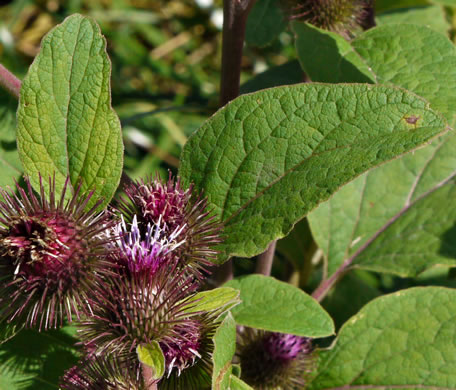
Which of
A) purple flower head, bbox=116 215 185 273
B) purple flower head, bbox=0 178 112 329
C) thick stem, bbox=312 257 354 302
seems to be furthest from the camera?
thick stem, bbox=312 257 354 302

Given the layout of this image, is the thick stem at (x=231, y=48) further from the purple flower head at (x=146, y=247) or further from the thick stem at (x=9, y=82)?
the thick stem at (x=9, y=82)

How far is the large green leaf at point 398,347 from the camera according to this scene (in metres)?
1.53

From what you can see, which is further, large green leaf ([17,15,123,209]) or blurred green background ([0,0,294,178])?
blurred green background ([0,0,294,178])

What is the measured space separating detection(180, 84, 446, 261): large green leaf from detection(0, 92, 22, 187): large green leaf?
55 centimetres

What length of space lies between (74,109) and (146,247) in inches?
12.9

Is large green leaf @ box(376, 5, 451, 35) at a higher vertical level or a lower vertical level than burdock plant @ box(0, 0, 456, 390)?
higher

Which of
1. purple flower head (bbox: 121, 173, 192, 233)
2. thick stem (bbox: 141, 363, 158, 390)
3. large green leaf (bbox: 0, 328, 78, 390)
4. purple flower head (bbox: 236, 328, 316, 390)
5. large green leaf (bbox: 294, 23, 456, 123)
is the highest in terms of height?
large green leaf (bbox: 294, 23, 456, 123)

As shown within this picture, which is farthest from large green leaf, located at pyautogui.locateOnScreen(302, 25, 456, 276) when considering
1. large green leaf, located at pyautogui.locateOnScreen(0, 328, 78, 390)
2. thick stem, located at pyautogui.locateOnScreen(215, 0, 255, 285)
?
large green leaf, located at pyautogui.locateOnScreen(0, 328, 78, 390)

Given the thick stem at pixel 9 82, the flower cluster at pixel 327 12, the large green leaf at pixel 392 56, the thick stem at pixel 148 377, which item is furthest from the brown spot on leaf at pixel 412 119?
the thick stem at pixel 9 82

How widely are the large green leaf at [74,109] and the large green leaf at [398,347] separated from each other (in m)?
0.78

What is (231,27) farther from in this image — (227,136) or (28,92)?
(28,92)

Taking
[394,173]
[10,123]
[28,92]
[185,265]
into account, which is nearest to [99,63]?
[28,92]

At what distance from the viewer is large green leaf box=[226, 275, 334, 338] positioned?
1397mm

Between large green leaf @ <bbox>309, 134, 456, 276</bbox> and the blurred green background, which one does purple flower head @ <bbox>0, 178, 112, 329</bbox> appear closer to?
large green leaf @ <bbox>309, 134, 456, 276</bbox>
